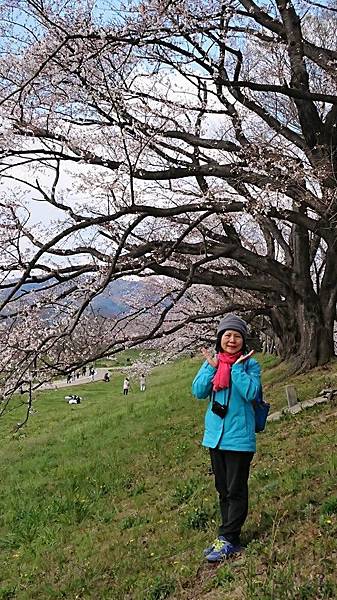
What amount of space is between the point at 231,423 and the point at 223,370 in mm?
376

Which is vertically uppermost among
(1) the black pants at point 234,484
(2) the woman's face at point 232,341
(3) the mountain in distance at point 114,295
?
(3) the mountain in distance at point 114,295

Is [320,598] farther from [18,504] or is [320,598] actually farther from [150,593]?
[18,504]

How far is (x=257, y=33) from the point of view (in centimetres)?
888

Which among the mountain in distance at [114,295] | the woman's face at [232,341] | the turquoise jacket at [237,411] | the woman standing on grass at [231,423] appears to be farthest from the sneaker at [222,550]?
the mountain in distance at [114,295]

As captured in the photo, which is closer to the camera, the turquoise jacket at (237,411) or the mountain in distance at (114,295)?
the turquoise jacket at (237,411)

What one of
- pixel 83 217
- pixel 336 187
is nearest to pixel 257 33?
pixel 336 187

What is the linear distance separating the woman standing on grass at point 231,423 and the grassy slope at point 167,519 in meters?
0.23

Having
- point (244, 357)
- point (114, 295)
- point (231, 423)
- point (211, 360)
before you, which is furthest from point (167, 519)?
point (114, 295)

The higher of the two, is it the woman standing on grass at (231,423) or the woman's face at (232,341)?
the woman's face at (232,341)

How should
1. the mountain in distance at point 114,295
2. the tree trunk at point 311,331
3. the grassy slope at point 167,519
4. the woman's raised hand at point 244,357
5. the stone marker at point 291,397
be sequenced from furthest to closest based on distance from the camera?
the tree trunk at point 311,331 < the mountain in distance at point 114,295 < the stone marker at point 291,397 < the woman's raised hand at point 244,357 < the grassy slope at point 167,519

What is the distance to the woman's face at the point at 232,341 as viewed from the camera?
4246 mm

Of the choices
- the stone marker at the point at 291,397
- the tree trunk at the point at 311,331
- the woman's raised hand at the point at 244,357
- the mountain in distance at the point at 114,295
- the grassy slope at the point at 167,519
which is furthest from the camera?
the tree trunk at the point at 311,331

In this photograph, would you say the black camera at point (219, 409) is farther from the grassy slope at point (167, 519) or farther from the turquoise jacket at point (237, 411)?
the grassy slope at point (167, 519)

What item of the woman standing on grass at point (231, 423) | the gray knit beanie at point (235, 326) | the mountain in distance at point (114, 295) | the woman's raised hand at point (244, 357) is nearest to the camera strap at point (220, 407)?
the woman standing on grass at point (231, 423)
